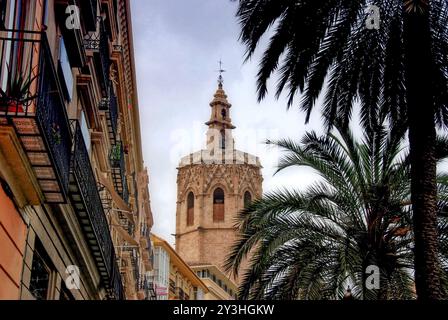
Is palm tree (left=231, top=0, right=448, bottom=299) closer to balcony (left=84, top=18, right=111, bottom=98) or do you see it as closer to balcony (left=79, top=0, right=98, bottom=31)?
balcony (left=79, top=0, right=98, bottom=31)

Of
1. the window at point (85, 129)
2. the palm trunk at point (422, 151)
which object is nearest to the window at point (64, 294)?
the window at point (85, 129)

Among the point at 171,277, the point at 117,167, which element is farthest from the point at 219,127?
the point at 117,167

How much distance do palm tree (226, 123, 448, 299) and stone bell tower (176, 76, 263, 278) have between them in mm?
74923

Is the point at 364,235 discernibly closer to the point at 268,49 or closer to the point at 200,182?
the point at 268,49

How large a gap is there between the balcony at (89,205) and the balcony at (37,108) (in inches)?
80.1

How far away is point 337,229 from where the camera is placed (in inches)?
691

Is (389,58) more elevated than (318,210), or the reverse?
(389,58)

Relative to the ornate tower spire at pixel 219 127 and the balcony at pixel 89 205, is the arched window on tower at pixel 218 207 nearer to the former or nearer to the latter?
the ornate tower spire at pixel 219 127

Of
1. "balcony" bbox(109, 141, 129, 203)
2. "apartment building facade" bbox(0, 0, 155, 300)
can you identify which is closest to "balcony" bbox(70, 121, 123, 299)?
"apartment building facade" bbox(0, 0, 155, 300)

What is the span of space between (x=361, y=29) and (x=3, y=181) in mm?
6734

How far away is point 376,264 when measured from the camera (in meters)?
16.9

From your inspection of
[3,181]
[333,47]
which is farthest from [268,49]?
[3,181]

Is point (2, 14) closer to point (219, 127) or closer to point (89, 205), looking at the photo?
point (89, 205)
